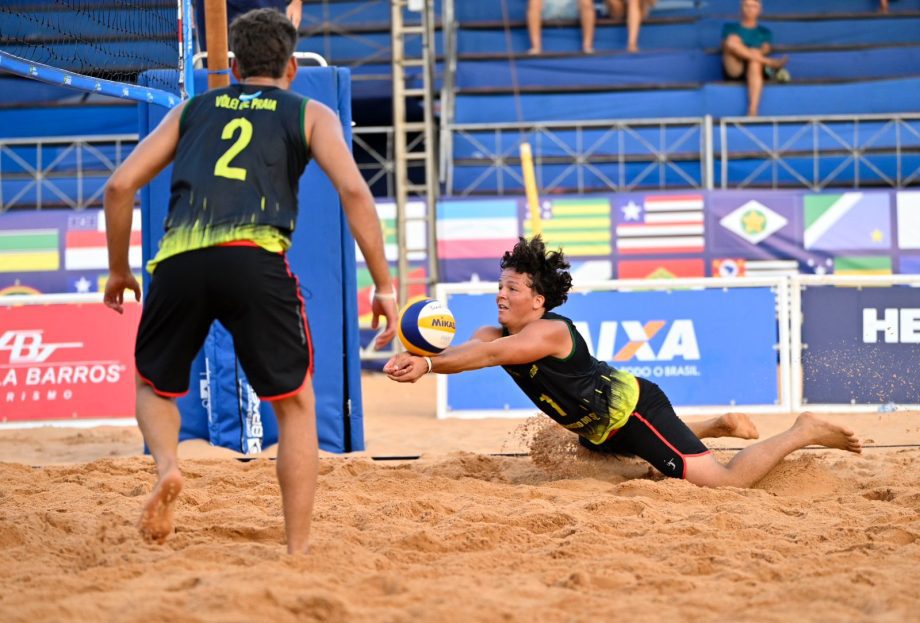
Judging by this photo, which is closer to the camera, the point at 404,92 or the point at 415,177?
the point at 404,92

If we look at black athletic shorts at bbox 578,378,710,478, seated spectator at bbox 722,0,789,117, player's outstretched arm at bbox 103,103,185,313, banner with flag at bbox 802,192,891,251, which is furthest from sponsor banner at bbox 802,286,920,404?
player's outstretched arm at bbox 103,103,185,313

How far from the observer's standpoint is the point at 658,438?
5453mm

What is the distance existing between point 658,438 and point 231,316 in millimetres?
2631

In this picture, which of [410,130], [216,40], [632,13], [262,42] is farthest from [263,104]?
[632,13]

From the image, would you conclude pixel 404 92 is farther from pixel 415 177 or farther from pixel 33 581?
pixel 33 581

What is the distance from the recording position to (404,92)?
13531mm

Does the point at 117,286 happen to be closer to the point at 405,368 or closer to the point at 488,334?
the point at 405,368

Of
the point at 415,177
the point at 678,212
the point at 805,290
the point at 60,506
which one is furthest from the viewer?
Result: the point at 415,177

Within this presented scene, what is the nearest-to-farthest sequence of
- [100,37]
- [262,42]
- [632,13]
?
[262,42]
[100,37]
[632,13]

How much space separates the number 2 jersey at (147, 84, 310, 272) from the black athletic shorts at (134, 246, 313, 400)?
Answer: 0.19 ft

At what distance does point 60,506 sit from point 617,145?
10.0 metres

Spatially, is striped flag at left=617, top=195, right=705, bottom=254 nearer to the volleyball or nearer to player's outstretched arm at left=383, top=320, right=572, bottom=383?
player's outstretched arm at left=383, top=320, right=572, bottom=383

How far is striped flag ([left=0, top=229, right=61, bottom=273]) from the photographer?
41.0 feet

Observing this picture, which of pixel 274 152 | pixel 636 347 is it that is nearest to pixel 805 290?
pixel 636 347
